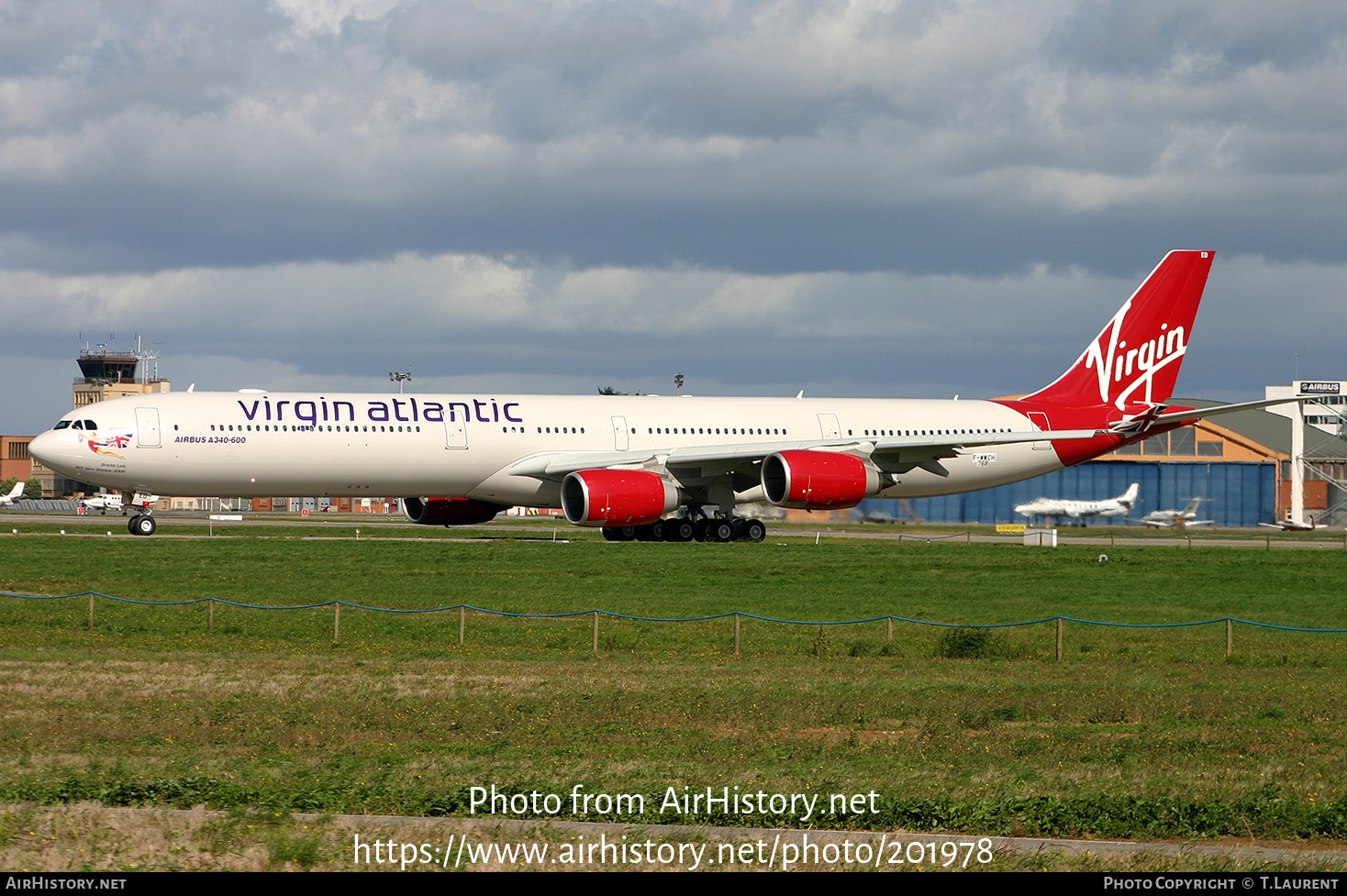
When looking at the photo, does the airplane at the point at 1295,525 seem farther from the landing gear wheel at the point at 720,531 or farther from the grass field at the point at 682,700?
the grass field at the point at 682,700

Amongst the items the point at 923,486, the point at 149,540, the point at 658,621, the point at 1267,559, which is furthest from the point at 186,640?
the point at 1267,559

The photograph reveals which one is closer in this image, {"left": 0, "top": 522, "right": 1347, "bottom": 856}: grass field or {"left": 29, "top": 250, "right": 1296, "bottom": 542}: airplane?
{"left": 0, "top": 522, "right": 1347, "bottom": 856}: grass field

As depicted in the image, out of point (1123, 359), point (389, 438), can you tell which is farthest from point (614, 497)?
point (1123, 359)

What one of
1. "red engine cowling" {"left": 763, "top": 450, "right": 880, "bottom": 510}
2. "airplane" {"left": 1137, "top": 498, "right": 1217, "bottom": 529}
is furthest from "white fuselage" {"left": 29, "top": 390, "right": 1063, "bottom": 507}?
"airplane" {"left": 1137, "top": 498, "right": 1217, "bottom": 529}

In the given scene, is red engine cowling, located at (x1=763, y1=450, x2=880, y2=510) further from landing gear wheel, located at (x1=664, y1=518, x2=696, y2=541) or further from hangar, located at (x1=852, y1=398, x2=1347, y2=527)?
hangar, located at (x1=852, y1=398, x2=1347, y2=527)

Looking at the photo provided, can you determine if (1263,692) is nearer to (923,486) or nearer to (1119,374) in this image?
(923,486)

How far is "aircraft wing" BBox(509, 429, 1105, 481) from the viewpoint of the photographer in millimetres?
45812

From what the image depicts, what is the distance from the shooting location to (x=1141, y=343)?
181 ft

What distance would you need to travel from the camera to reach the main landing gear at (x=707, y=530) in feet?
158

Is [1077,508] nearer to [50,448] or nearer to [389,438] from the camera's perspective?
[389,438]

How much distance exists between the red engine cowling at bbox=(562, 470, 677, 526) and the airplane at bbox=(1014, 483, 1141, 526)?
2085 inches

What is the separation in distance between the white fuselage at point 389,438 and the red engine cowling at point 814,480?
211cm

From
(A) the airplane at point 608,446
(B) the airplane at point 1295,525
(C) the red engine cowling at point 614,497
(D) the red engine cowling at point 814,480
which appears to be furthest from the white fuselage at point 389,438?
(B) the airplane at point 1295,525

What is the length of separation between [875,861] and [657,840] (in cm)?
163
